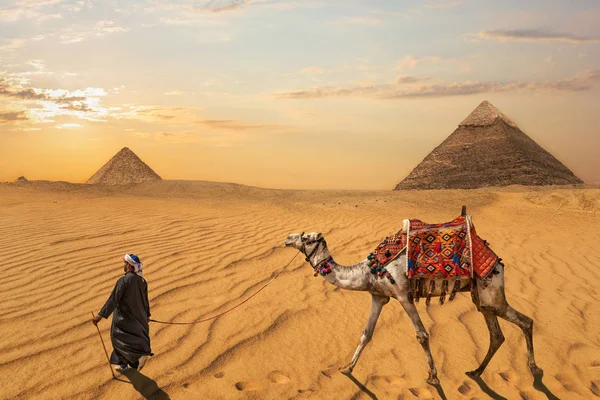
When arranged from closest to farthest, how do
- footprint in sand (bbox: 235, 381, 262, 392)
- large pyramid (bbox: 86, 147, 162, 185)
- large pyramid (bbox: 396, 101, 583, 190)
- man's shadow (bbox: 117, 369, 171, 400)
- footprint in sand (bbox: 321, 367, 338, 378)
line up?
man's shadow (bbox: 117, 369, 171, 400)
footprint in sand (bbox: 235, 381, 262, 392)
footprint in sand (bbox: 321, 367, 338, 378)
large pyramid (bbox: 86, 147, 162, 185)
large pyramid (bbox: 396, 101, 583, 190)

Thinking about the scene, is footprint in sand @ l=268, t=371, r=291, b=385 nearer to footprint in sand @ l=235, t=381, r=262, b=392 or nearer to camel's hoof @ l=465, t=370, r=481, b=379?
footprint in sand @ l=235, t=381, r=262, b=392

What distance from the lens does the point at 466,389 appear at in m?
4.99

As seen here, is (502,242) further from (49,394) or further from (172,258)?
(49,394)

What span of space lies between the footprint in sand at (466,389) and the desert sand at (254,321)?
0.02m

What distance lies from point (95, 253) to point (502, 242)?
31.3ft

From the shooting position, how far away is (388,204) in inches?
787

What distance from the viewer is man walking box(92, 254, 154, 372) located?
16.3ft

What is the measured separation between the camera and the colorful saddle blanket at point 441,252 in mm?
4805

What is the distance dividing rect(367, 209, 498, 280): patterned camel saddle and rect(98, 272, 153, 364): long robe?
252 cm

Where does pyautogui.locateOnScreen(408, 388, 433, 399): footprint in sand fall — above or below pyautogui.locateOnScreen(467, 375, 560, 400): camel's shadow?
above

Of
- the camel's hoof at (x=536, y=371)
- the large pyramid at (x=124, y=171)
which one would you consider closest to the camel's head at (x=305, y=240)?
the camel's hoof at (x=536, y=371)

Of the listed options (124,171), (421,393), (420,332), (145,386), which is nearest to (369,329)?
(420,332)

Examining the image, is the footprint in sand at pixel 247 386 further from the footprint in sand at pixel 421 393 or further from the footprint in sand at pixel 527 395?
the footprint in sand at pixel 527 395

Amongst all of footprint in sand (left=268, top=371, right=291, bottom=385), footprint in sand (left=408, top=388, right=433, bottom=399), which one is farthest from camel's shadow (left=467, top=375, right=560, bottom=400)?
footprint in sand (left=268, top=371, right=291, bottom=385)
